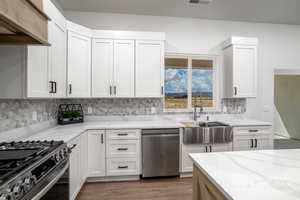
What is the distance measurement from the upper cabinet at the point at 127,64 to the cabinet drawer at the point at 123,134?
2.18 feet

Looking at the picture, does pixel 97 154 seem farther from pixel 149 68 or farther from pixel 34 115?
pixel 149 68

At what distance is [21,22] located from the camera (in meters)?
1.13

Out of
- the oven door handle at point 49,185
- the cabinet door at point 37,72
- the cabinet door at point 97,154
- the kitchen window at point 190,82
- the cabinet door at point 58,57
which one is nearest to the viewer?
the oven door handle at point 49,185

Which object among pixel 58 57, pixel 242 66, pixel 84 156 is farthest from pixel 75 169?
pixel 242 66

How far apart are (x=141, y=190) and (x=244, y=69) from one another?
113 inches

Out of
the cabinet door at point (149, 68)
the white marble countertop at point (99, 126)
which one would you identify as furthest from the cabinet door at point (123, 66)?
the white marble countertop at point (99, 126)

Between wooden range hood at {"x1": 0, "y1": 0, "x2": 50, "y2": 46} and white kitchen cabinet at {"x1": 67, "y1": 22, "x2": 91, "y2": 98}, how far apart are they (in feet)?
3.99

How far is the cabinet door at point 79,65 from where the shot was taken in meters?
2.75

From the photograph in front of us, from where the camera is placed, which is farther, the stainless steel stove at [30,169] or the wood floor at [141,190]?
the wood floor at [141,190]

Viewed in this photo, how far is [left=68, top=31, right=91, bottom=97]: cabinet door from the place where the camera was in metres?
2.75

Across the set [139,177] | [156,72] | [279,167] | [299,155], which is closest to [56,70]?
[156,72]

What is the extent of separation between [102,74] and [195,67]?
1974 millimetres

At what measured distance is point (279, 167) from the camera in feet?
3.75

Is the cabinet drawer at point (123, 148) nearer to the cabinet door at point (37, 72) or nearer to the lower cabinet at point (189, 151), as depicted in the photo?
the lower cabinet at point (189, 151)
